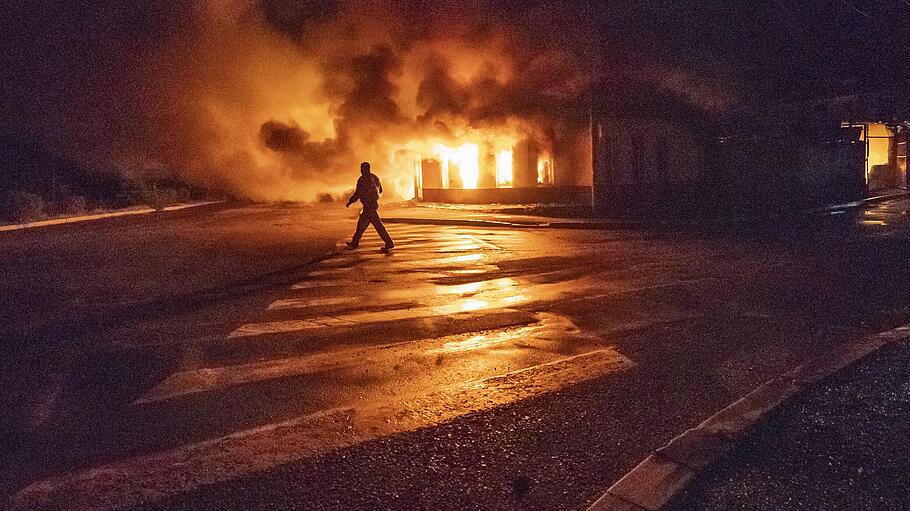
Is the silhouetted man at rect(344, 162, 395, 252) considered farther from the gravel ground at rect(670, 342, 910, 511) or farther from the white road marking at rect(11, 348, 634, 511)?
the gravel ground at rect(670, 342, 910, 511)

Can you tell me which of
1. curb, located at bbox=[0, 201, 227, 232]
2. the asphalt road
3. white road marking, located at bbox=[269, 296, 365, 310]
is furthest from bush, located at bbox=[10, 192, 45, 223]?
white road marking, located at bbox=[269, 296, 365, 310]

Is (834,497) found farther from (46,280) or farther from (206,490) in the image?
(46,280)

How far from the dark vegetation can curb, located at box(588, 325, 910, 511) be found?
2198 cm

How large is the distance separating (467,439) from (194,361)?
266cm

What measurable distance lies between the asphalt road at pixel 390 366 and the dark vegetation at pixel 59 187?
39.2 ft

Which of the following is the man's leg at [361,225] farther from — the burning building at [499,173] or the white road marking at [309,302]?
the burning building at [499,173]

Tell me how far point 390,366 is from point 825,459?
2.93 m

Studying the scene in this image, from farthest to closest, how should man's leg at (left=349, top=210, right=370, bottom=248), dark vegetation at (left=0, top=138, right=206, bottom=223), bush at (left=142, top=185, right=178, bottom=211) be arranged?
bush at (left=142, top=185, right=178, bottom=211) → dark vegetation at (left=0, top=138, right=206, bottom=223) → man's leg at (left=349, top=210, right=370, bottom=248)

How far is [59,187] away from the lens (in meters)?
25.2

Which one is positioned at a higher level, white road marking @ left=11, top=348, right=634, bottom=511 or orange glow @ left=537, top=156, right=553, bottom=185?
orange glow @ left=537, top=156, right=553, bottom=185

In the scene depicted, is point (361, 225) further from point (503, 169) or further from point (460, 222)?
point (503, 169)

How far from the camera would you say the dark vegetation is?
817 inches

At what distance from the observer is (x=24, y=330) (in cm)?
649

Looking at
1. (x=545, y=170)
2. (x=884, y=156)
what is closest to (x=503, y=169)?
(x=545, y=170)
